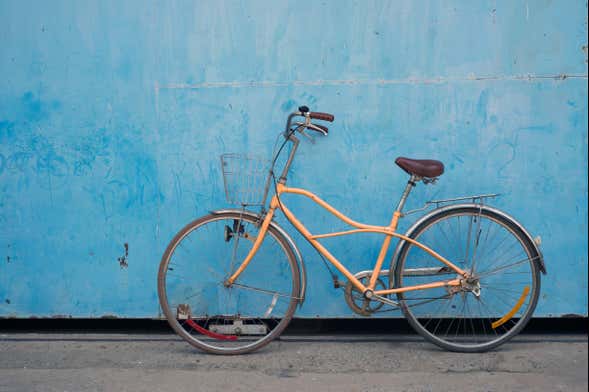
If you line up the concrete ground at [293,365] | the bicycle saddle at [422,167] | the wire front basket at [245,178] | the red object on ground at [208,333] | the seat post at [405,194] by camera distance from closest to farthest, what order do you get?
1. the concrete ground at [293,365]
2. the bicycle saddle at [422,167]
3. the seat post at [405,194]
4. the red object on ground at [208,333]
5. the wire front basket at [245,178]

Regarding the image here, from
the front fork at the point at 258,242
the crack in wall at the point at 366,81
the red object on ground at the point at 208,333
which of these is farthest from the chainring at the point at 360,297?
the crack in wall at the point at 366,81

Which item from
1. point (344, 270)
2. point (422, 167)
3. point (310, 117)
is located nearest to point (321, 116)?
point (310, 117)

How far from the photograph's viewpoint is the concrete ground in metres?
3.92

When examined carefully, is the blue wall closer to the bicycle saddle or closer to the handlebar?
the handlebar

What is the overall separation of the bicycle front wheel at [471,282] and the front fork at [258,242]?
0.83 meters

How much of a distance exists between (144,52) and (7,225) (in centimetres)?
147

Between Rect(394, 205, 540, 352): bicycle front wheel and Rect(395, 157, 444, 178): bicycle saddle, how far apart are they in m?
0.33

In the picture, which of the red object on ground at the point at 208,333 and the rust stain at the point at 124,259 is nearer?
the red object on ground at the point at 208,333

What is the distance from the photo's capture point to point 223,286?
4.57m

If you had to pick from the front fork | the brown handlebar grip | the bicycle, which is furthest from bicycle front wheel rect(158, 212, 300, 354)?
the brown handlebar grip

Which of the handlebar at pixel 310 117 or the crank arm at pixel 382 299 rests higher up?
the handlebar at pixel 310 117

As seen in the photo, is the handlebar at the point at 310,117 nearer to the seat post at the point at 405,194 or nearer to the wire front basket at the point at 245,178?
the wire front basket at the point at 245,178

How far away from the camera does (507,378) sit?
157 inches

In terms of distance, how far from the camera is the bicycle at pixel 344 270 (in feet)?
13.9
